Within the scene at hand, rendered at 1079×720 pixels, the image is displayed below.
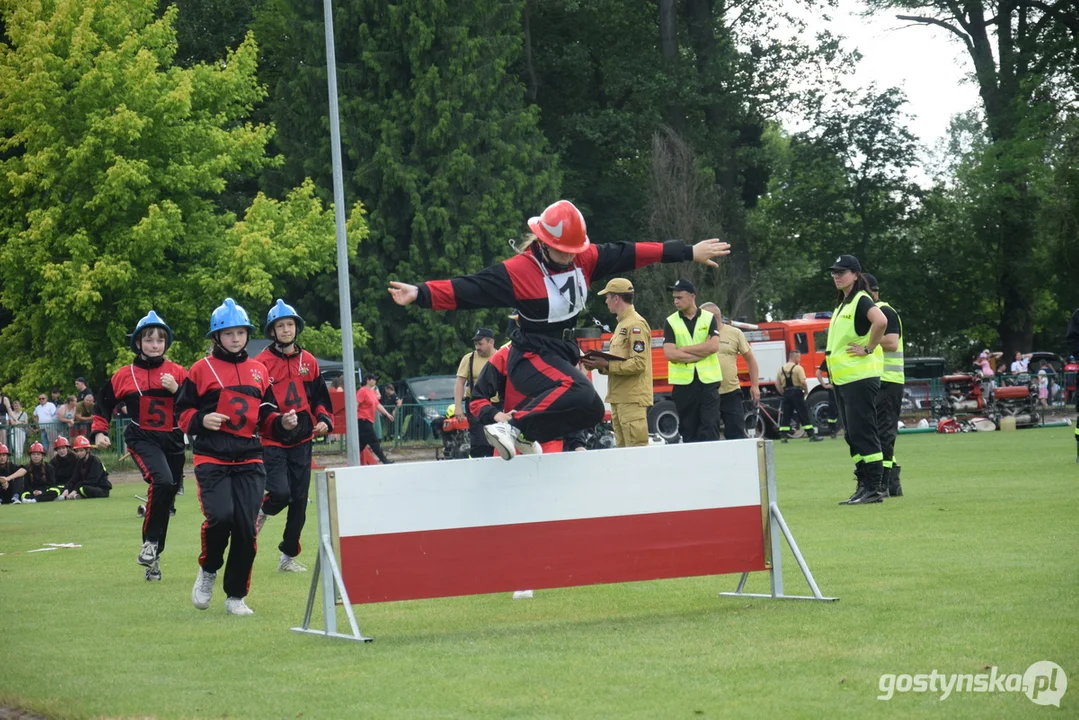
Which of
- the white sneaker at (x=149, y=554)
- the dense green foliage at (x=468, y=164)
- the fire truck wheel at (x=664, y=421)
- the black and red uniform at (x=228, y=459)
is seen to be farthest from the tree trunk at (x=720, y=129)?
the black and red uniform at (x=228, y=459)

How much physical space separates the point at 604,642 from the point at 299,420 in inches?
179

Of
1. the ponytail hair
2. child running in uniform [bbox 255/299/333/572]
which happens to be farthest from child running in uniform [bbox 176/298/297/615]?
the ponytail hair

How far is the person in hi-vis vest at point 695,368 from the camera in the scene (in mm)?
14977

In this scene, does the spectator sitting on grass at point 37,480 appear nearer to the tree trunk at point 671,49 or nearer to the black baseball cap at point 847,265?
the black baseball cap at point 847,265

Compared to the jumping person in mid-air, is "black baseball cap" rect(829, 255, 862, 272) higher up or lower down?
higher up

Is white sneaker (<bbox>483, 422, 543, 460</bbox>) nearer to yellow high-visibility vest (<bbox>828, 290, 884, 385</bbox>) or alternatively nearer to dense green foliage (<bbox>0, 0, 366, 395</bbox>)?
yellow high-visibility vest (<bbox>828, 290, 884, 385</bbox>)

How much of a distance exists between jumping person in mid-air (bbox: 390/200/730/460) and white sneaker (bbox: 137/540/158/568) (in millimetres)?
4103

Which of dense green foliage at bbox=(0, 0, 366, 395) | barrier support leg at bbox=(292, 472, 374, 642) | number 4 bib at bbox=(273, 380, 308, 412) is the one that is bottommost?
barrier support leg at bbox=(292, 472, 374, 642)

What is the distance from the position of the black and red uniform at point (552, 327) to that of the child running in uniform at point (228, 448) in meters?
1.80

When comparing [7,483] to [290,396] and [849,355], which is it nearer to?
[290,396]

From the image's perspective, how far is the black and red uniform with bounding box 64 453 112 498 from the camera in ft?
84.4

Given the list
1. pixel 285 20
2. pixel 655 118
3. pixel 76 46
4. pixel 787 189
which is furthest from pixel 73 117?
pixel 787 189

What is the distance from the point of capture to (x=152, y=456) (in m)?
12.1

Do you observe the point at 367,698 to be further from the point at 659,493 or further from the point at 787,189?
the point at 787,189
